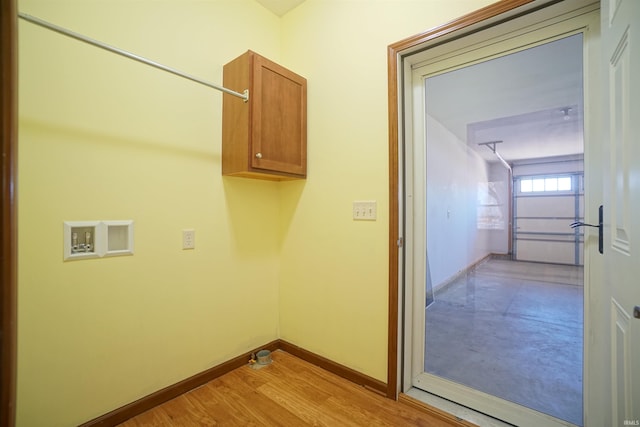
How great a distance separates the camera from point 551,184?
145 centimetres

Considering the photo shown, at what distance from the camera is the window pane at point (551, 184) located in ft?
4.68

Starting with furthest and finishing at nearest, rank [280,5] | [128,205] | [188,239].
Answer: [280,5] → [188,239] → [128,205]

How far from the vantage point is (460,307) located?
1805 mm

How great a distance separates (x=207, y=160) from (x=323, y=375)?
1.70 metres

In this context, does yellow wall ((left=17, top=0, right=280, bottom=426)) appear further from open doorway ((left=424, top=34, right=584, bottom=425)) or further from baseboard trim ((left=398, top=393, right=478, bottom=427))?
open doorway ((left=424, top=34, right=584, bottom=425))

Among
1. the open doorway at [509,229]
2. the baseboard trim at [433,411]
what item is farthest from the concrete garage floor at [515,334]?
the baseboard trim at [433,411]

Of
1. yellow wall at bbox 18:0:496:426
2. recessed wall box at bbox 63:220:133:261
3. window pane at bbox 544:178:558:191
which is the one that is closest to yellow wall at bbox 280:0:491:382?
yellow wall at bbox 18:0:496:426

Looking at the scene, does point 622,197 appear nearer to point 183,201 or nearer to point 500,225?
point 500,225

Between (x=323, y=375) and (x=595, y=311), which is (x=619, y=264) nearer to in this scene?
(x=595, y=311)

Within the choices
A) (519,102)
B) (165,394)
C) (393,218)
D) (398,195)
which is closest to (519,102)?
(519,102)

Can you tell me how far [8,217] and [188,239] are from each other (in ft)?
3.77

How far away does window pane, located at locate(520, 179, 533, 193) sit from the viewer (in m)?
1.56

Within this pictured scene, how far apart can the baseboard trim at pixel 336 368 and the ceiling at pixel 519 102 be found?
1.61 metres

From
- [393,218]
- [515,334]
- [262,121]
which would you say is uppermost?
[262,121]
